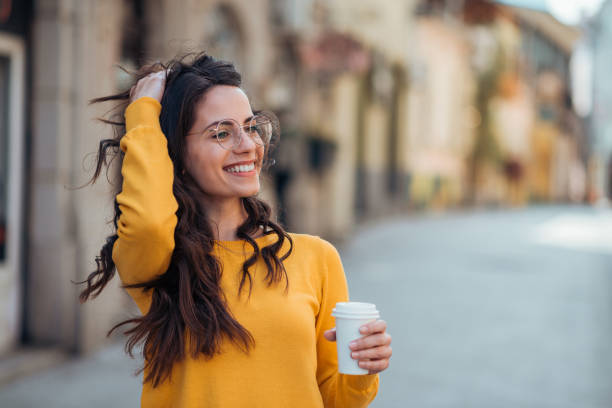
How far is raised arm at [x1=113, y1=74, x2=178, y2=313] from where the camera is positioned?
5.64 feet

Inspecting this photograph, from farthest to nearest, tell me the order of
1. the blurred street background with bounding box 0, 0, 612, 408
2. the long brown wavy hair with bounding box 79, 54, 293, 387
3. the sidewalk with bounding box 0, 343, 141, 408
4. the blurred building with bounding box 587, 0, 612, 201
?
1. the blurred building with bounding box 587, 0, 612, 201
2. the blurred street background with bounding box 0, 0, 612, 408
3. the sidewalk with bounding box 0, 343, 141, 408
4. the long brown wavy hair with bounding box 79, 54, 293, 387

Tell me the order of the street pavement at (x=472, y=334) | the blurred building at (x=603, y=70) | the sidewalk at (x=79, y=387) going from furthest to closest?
the blurred building at (x=603, y=70), the street pavement at (x=472, y=334), the sidewalk at (x=79, y=387)

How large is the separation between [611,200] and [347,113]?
45013 millimetres

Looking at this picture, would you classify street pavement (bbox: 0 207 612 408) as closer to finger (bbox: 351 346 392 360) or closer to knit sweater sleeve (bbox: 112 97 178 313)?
knit sweater sleeve (bbox: 112 97 178 313)

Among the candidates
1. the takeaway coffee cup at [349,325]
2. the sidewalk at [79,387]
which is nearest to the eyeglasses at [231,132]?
the takeaway coffee cup at [349,325]

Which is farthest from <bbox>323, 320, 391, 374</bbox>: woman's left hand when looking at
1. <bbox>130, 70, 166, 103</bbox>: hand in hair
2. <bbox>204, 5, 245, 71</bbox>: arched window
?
<bbox>204, 5, 245, 71</bbox>: arched window

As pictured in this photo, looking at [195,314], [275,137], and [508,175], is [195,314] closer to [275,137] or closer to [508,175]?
[275,137]

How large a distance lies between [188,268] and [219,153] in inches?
12.4

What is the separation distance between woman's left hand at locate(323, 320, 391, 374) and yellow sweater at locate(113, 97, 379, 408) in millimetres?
122

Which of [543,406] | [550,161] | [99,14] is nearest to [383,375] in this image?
[543,406]

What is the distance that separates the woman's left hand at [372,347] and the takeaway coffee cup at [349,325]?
12 mm

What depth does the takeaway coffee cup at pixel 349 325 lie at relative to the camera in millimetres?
1697

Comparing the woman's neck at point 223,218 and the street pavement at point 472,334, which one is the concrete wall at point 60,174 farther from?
the woman's neck at point 223,218

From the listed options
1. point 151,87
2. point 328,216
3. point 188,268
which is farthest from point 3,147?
point 328,216
